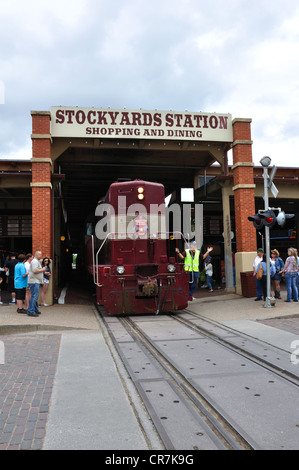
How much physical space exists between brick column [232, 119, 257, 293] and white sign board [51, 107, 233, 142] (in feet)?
1.37

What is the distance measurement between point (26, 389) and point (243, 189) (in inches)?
438

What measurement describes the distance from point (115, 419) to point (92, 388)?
103 cm

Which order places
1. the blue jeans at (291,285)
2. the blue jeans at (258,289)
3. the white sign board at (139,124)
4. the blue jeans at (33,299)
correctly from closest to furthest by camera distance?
the blue jeans at (33,299) < the blue jeans at (291,285) < the blue jeans at (258,289) < the white sign board at (139,124)

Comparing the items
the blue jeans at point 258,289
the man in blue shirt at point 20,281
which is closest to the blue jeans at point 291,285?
the blue jeans at point 258,289

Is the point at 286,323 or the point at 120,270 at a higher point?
the point at 120,270

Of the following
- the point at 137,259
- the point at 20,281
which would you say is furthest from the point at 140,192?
the point at 20,281

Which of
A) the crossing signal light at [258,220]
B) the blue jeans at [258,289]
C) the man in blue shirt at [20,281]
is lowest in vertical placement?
the blue jeans at [258,289]

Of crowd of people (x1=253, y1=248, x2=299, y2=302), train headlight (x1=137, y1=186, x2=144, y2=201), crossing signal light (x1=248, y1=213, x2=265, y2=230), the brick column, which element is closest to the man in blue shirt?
train headlight (x1=137, y1=186, x2=144, y2=201)

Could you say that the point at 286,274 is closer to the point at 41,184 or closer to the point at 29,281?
the point at 29,281

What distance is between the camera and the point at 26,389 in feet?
15.8

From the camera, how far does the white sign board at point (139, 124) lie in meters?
13.8

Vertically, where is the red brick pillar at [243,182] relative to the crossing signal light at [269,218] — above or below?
above
